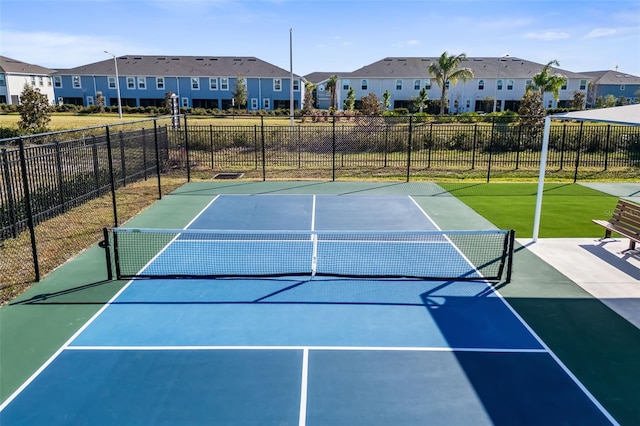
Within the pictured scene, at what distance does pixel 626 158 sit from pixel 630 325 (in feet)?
71.5

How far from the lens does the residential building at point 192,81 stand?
204ft

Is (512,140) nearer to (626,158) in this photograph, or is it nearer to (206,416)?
(626,158)

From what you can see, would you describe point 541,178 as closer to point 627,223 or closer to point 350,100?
point 627,223

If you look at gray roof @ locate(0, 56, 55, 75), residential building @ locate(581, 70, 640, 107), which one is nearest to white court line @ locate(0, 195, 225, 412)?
gray roof @ locate(0, 56, 55, 75)

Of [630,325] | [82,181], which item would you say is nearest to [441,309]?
[630,325]

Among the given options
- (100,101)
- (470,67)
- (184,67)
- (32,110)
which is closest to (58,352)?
(32,110)

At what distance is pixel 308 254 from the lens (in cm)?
1148

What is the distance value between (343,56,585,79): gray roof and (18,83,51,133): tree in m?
44.8

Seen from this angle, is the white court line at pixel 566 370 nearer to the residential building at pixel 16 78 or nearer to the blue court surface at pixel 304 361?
the blue court surface at pixel 304 361

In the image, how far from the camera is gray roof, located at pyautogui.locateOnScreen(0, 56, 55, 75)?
224 feet

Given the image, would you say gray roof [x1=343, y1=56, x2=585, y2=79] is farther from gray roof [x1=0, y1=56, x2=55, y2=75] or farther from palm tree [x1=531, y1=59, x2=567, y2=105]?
gray roof [x1=0, y1=56, x2=55, y2=75]

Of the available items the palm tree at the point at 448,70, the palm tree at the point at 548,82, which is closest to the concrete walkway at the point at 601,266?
the palm tree at the point at 548,82

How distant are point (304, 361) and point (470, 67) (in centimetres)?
6654

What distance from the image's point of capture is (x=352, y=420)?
5535 mm
